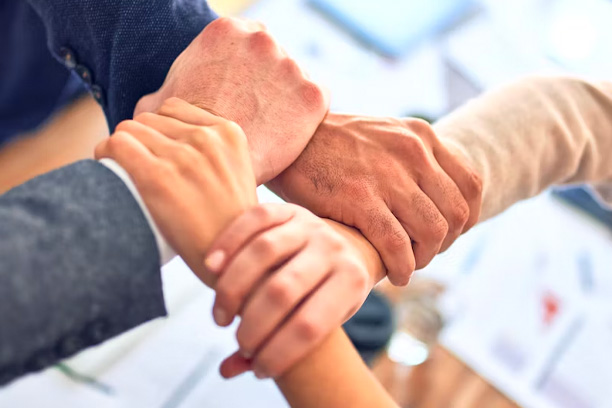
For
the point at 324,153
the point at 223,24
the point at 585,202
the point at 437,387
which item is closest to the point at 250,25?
the point at 223,24

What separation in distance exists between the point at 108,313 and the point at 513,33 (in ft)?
3.53

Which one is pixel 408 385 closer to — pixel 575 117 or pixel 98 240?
pixel 575 117

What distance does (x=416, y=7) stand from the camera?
3.57 ft

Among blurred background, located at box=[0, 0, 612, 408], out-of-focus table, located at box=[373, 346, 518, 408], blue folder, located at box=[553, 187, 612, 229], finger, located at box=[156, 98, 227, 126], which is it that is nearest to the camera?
finger, located at box=[156, 98, 227, 126]

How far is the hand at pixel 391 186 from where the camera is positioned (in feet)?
1.46

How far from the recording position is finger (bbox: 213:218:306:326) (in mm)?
325

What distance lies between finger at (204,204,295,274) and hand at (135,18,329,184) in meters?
0.09

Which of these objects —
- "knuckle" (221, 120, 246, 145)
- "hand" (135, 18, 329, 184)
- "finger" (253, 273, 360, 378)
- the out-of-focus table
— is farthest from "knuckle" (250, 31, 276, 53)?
the out-of-focus table

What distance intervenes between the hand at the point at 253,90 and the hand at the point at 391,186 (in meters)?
0.02

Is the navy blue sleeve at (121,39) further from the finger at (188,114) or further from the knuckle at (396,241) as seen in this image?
the knuckle at (396,241)

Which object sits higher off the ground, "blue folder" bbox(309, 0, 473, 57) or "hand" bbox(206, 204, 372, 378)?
→ "hand" bbox(206, 204, 372, 378)

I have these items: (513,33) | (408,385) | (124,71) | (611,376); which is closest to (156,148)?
(124,71)

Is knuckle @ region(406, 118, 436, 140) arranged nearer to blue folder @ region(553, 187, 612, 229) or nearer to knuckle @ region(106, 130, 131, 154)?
knuckle @ region(106, 130, 131, 154)

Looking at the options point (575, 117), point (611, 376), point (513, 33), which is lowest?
point (611, 376)
